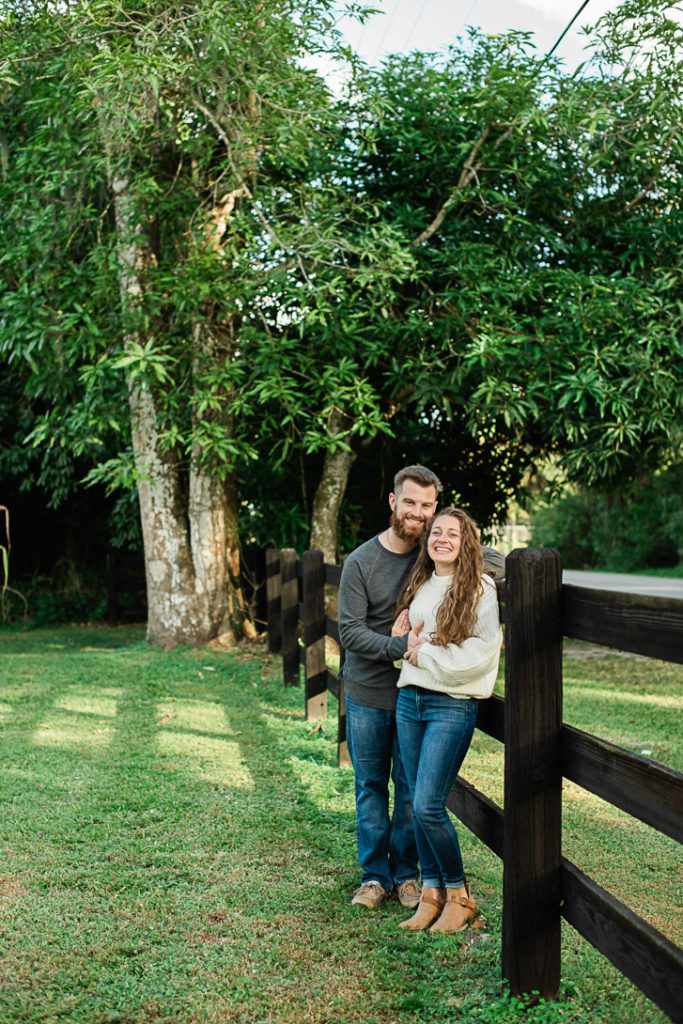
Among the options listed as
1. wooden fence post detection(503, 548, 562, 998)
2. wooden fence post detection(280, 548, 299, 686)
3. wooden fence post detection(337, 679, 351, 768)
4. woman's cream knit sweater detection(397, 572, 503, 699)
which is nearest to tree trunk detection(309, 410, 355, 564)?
wooden fence post detection(280, 548, 299, 686)

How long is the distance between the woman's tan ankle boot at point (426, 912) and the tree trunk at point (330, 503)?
7727 millimetres

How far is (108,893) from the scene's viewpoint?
4.19 m

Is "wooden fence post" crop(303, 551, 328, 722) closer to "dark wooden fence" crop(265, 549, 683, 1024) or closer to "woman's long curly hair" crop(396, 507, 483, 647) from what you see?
"woman's long curly hair" crop(396, 507, 483, 647)

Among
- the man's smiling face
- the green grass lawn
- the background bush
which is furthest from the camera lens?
the background bush

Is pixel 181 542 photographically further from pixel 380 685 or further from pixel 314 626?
pixel 380 685

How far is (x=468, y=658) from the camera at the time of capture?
11.6 feet

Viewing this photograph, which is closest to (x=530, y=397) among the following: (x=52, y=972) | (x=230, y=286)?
(x=230, y=286)

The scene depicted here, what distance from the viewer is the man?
4023 millimetres

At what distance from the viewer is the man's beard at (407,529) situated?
401 cm

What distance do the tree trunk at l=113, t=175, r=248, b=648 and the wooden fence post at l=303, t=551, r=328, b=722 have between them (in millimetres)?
4052

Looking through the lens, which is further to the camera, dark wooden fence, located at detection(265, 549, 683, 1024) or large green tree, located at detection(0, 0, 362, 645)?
large green tree, located at detection(0, 0, 362, 645)

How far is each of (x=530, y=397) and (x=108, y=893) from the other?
23.5ft

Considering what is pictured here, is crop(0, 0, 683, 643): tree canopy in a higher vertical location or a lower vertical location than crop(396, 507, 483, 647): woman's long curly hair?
higher

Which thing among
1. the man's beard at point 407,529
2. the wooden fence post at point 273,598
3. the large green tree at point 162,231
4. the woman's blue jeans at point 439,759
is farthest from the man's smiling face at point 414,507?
the wooden fence post at point 273,598
